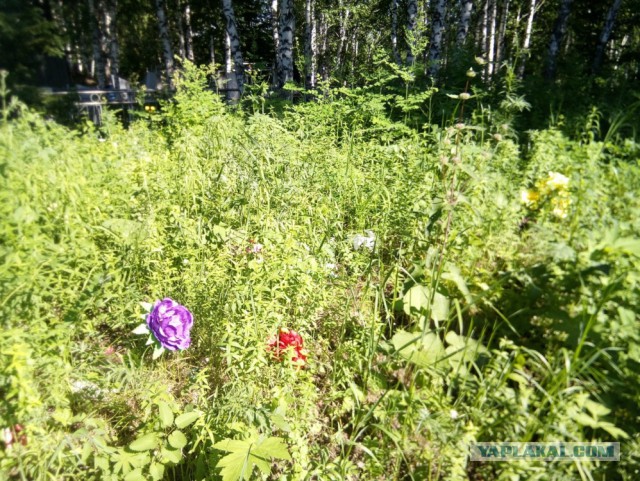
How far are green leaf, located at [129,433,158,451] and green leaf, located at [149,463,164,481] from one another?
0.06 metres

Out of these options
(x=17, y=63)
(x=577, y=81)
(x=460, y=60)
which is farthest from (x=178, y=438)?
(x=577, y=81)

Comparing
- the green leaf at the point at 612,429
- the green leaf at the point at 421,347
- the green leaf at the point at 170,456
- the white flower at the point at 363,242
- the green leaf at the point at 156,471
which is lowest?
the green leaf at the point at 156,471

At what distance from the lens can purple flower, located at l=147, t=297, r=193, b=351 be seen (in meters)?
1.58

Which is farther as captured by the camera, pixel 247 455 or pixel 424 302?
pixel 424 302

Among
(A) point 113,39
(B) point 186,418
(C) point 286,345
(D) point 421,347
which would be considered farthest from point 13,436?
(A) point 113,39

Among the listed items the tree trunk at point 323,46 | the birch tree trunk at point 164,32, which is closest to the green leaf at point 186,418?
the birch tree trunk at point 164,32

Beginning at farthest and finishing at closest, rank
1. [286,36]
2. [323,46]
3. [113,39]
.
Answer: [323,46] < [113,39] < [286,36]

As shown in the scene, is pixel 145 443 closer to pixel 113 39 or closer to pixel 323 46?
pixel 113 39

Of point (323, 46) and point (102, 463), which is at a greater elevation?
point (323, 46)

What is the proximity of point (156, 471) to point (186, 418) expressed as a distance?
0.57 feet

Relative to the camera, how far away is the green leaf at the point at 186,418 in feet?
4.49

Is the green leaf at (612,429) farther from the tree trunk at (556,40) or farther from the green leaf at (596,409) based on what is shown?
the tree trunk at (556,40)

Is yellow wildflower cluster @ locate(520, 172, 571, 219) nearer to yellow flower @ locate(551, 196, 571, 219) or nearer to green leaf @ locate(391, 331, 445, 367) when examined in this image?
yellow flower @ locate(551, 196, 571, 219)

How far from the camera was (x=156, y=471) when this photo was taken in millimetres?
1310
